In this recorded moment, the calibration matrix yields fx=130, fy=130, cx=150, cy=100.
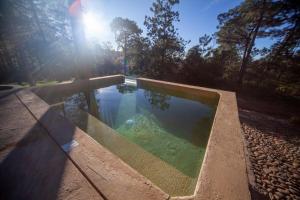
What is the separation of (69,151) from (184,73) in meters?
9.82

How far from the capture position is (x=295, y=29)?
24.9ft

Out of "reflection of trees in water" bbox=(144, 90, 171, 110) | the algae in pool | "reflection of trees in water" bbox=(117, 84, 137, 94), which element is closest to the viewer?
the algae in pool

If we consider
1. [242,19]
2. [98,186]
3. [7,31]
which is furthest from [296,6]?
[7,31]

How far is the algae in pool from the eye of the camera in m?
1.64

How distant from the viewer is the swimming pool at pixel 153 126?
166 centimetres

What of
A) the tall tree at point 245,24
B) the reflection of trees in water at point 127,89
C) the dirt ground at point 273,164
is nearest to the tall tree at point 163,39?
the tall tree at point 245,24

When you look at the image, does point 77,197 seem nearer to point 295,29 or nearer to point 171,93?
point 171,93

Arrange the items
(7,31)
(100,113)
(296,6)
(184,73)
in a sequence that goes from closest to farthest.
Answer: (100,113) < (296,6) < (7,31) < (184,73)

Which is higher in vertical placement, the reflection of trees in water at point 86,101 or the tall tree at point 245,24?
the tall tree at point 245,24

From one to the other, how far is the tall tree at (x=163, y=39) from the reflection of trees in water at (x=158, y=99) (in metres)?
5.92

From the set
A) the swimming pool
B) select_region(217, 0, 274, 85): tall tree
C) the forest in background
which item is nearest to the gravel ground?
the swimming pool

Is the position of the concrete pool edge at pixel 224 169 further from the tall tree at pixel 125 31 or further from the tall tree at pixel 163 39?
the tall tree at pixel 125 31

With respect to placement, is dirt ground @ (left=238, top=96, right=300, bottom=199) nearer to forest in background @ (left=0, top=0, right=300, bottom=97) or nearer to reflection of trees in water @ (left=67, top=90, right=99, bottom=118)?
reflection of trees in water @ (left=67, top=90, right=99, bottom=118)

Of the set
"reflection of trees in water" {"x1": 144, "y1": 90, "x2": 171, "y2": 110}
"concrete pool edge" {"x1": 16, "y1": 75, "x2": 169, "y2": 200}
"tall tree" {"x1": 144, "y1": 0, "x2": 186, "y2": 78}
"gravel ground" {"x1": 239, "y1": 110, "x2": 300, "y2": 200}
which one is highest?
"tall tree" {"x1": 144, "y1": 0, "x2": 186, "y2": 78}
